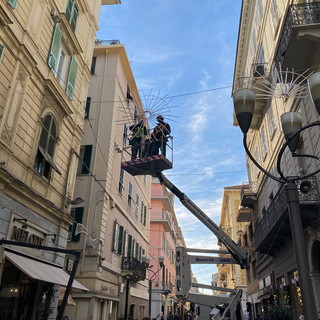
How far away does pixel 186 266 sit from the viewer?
12.9m

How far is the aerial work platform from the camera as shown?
12.2m

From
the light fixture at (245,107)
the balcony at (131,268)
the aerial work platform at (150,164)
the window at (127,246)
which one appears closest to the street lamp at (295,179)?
the light fixture at (245,107)

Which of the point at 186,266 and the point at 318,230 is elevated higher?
the point at 318,230

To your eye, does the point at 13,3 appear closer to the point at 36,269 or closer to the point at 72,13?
the point at 72,13

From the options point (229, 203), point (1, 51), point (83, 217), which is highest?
point (229, 203)

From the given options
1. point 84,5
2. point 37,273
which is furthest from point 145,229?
point 37,273

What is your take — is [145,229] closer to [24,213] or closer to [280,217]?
[280,217]

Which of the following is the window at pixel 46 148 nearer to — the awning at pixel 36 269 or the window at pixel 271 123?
the awning at pixel 36 269

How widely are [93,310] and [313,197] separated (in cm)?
1099

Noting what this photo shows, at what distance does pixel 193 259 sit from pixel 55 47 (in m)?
9.26

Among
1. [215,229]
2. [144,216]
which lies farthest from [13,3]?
[144,216]

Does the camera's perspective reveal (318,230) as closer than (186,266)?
Yes

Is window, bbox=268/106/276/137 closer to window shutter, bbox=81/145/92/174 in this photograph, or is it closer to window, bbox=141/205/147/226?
window shutter, bbox=81/145/92/174

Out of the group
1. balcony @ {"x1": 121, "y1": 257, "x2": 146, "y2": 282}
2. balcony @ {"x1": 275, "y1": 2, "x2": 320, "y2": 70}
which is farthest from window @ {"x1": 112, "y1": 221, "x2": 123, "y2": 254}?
balcony @ {"x1": 275, "y1": 2, "x2": 320, "y2": 70}
